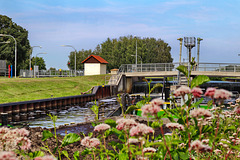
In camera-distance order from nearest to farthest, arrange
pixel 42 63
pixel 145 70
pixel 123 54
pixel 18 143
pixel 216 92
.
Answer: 1. pixel 216 92
2. pixel 18 143
3. pixel 145 70
4. pixel 123 54
5. pixel 42 63

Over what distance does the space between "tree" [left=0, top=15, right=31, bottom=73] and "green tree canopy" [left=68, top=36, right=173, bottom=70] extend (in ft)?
84.4

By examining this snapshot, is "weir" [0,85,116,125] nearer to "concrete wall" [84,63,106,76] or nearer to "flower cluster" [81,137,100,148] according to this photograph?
"flower cluster" [81,137,100,148]

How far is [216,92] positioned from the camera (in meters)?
1.79

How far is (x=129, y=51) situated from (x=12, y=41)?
3213 centimetres

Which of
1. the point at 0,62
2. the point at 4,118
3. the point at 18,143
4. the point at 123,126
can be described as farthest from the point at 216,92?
the point at 0,62

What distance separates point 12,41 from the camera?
65.6 metres

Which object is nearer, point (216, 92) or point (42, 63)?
point (216, 92)

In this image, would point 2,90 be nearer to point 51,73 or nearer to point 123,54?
point 51,73

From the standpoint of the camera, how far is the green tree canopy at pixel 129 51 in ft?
269

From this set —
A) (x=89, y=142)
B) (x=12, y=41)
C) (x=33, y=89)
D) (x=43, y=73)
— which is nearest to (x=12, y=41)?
(x=12, y=41)

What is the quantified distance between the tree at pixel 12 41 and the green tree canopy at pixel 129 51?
84.4 ft

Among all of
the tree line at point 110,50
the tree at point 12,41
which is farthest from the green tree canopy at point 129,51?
the tree at point 12,41

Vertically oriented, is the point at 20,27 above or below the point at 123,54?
above

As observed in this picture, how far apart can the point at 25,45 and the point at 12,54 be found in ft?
25.4
